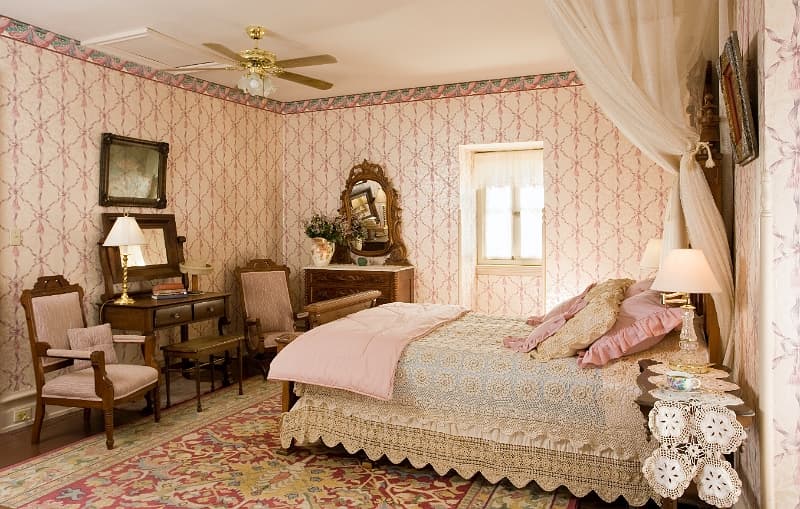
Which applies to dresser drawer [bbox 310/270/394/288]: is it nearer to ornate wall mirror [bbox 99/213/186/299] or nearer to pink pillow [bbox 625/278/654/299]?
ornate wall mirror [bbox 99/213/186/299]

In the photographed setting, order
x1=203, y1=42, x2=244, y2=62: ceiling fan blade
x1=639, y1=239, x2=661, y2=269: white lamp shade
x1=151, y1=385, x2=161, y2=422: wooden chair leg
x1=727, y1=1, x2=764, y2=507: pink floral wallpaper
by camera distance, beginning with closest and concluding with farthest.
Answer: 1. x1=727, y1=1, x2=764, y2=507: pink floral wallpaper
2. x1=203, y1=42, x2=244, y2=62: ceiling fan blade
3. x1=151, y1=385, x2=161, y2=422: wooden chair leg
4. x1=639, y1=239, x2=661, y2=269: white lamp shade

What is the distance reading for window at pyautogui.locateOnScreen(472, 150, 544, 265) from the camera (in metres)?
7.52

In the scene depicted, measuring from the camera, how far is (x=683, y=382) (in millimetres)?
2543

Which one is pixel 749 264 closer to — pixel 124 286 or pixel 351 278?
pixel 124 286

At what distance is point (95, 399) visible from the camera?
13.6 ft

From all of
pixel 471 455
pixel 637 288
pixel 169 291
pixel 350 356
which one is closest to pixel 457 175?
pixel 637 288

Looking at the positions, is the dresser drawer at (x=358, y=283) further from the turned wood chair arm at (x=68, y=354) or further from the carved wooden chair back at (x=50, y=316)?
the turned wood chair arm at (x=68, y=354)

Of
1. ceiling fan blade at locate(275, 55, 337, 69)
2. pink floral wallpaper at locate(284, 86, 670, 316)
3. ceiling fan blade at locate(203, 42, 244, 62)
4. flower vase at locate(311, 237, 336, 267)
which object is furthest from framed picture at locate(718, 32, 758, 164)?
flower vase at locate(311, 237, 336, 267)

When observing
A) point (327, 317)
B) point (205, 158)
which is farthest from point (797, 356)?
point (205, 158)

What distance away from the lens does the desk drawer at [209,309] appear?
18.3 ft

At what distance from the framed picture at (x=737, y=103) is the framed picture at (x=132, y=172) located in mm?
4897

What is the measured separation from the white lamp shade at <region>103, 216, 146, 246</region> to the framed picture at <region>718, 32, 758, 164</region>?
446cm

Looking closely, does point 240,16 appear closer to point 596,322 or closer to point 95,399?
point 95,399

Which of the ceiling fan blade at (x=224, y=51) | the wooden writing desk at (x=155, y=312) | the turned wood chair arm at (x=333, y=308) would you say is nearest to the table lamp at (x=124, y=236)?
the wooden writing desk at (x=155, y=312)
